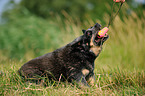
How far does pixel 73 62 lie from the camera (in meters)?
3.37

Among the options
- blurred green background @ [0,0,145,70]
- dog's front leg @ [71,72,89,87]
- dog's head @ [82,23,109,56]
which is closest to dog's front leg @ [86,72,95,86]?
dog's front leg @ [71,72,89,87]

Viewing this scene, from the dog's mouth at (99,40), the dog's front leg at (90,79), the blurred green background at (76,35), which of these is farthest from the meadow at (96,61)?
the dog's mouth at (99,40)

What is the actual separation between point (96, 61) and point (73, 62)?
1.20 m

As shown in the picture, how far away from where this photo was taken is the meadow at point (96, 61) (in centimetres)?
305

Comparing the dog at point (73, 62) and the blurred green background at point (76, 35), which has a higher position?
the blurred green background at point (76, 35)

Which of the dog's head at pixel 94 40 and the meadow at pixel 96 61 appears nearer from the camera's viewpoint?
the meadow at pixel 96 61

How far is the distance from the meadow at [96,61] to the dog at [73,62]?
173 mm

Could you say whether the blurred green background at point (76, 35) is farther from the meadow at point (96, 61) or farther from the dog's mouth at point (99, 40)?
the dog's mouth at point (99, 40)

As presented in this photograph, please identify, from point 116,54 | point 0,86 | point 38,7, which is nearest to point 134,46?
point 116,54

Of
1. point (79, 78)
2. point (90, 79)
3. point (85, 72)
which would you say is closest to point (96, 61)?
point (90, 79)

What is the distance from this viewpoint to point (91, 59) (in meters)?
3.41

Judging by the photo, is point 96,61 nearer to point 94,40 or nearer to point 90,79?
point 90,79

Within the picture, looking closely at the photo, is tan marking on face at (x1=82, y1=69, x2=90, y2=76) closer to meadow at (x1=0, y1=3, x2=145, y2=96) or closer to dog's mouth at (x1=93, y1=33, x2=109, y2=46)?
meadow at (x1=0, y1=3, x2=145, y2=96)

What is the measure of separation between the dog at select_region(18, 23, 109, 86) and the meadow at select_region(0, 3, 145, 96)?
0.17 m
